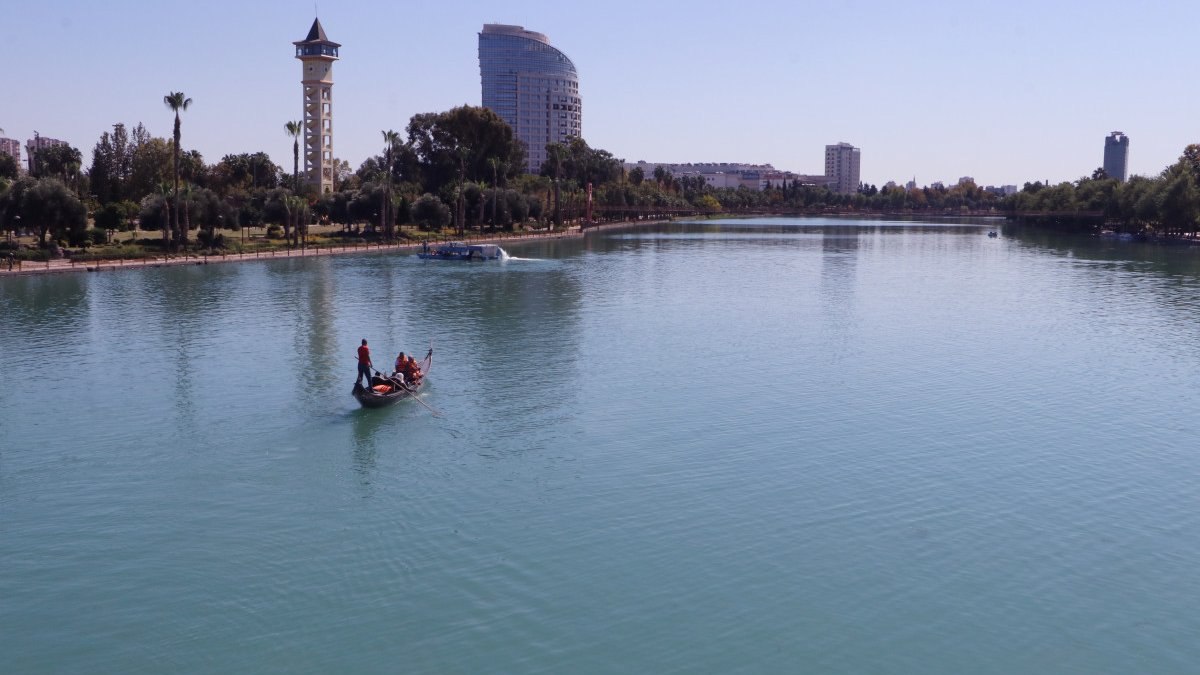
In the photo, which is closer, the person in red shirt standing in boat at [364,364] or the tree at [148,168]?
the person in red shirt standing in boat at [364,364]

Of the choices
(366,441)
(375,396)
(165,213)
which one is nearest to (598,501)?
(366,441)

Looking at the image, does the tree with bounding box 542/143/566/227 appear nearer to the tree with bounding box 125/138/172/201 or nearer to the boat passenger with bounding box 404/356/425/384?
the tree with bounding box 125/138/172/201

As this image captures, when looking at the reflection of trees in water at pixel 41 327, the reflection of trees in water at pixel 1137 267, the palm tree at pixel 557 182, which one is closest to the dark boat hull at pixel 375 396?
the reflection of trees in water at pixel 41 327

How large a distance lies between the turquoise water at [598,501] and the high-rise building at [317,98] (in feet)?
380

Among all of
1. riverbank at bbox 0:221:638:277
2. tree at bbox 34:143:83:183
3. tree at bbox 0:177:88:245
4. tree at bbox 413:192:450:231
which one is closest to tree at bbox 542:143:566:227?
riverbank at bbox 0:221:638:277

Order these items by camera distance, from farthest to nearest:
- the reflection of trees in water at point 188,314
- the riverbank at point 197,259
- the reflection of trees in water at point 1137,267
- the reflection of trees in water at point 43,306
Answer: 1. the riverbank at point 197,259
2. the reflection of trees in water at point 1137,267
3. the reflection of trees in water at point 43,306
4. the reflection of trees in water at point 188,314

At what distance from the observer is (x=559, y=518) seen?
23766 mm

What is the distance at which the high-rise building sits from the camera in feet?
542

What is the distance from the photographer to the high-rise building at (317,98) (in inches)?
6501

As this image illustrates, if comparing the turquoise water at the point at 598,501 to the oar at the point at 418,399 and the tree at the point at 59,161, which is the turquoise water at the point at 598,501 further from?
the tree at the point at 59,161

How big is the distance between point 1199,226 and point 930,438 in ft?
439

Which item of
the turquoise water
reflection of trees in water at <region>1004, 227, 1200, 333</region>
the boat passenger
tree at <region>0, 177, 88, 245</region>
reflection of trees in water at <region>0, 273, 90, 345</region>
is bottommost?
the turquoise water

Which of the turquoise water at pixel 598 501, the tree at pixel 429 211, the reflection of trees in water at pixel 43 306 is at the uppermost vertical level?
the tree at pixel 429 211

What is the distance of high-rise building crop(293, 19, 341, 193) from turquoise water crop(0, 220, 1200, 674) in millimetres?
115936
